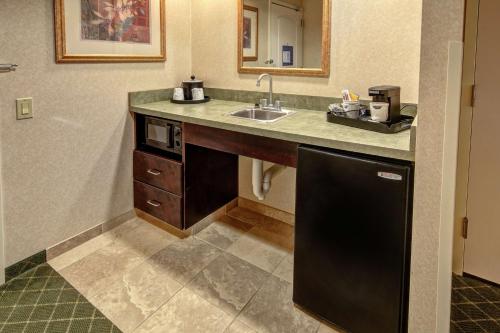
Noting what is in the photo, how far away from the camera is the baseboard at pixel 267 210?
2.77 meters

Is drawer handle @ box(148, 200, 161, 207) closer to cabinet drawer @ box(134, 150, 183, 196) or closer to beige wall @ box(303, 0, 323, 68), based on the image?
cabinet drawer @ box(134, 150, 183, 196)

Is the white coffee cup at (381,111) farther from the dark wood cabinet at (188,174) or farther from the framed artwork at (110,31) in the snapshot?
the framed artwork at (110,31)

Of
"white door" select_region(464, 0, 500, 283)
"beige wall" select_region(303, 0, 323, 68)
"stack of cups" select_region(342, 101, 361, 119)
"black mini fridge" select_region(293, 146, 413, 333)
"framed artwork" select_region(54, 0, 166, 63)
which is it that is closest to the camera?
"black mini fridge" select_region(293, 146, 413, 333)

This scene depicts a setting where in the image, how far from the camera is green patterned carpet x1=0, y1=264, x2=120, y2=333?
1.71m

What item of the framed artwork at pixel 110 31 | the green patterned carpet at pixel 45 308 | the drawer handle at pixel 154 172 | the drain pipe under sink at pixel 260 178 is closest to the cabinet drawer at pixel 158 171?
the drawer handle at pixel 154 172

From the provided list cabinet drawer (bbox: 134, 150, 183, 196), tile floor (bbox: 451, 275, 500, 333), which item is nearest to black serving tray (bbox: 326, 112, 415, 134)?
tile floor (bbox: 451, 275, 500, 333)

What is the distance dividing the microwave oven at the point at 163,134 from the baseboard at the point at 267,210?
2.82ft

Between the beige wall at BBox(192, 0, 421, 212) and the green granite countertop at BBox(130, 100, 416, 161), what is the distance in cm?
24

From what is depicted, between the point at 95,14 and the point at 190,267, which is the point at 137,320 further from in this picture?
the point at 95,14

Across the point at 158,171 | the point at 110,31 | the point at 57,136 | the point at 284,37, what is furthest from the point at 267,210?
the point at 110,31

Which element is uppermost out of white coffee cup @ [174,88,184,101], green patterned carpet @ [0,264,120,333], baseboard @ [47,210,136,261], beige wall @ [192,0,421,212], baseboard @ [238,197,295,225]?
beige wall @ [192,0,421,212]

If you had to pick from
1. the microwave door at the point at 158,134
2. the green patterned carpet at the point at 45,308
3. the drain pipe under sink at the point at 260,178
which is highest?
the microwave door at the point at 158,134

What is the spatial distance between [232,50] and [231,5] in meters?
0.32

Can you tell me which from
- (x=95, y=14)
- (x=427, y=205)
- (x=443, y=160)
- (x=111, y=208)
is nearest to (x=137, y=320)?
(x=111, y=208)
